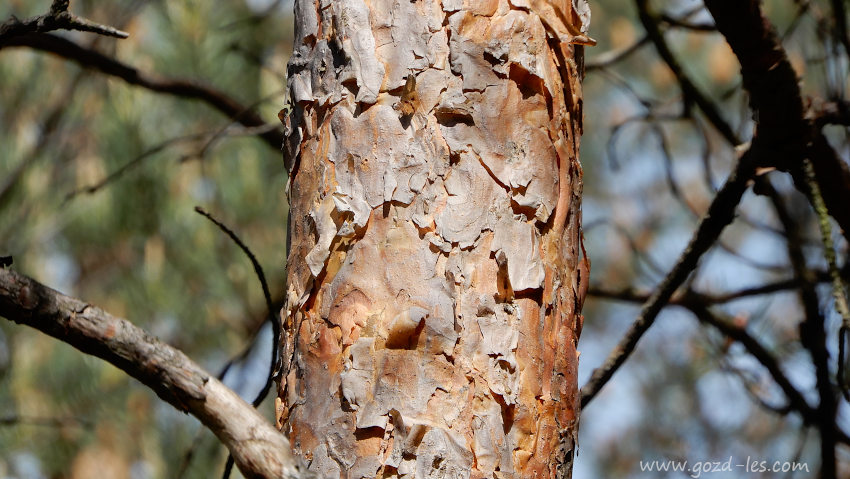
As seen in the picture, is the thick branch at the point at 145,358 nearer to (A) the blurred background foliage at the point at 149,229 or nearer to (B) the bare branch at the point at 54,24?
(B) the bare branch at the point at 54,24

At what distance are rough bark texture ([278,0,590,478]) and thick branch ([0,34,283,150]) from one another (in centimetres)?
66

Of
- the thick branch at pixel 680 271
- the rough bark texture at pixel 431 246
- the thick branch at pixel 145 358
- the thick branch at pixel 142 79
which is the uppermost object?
the thick branch at pixel 142 79

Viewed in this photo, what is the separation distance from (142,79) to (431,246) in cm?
90

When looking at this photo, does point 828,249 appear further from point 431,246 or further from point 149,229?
point 149,229

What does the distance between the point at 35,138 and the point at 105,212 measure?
50 cm

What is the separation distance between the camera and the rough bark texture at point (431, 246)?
56 centimetres

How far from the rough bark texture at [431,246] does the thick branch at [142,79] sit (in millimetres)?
655

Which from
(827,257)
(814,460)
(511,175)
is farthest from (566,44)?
(814,460)

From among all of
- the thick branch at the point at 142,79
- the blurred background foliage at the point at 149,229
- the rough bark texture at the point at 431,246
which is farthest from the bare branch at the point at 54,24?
the blurred background foliage at the point at 149,229

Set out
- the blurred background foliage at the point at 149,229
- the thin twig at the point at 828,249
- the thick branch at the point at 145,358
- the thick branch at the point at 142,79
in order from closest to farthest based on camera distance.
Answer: the thick branch at the point at 145,358
the thin twig at the point at 828,249
the thick branch at the point at 142,79
the blurred background foliage at the point at 149,229

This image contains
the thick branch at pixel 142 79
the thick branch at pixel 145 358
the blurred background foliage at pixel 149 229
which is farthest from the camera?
A: the blurred background foliage at pixel 149 229

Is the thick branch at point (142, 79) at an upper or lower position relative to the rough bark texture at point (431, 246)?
upper

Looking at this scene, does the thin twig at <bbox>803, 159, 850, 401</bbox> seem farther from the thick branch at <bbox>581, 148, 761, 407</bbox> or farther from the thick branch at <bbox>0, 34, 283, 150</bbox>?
the thick branch at <bbox>0, 34, 283, 150</bbox>

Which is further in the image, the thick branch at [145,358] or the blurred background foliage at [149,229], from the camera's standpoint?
the blurred background foliage at [149,229]
